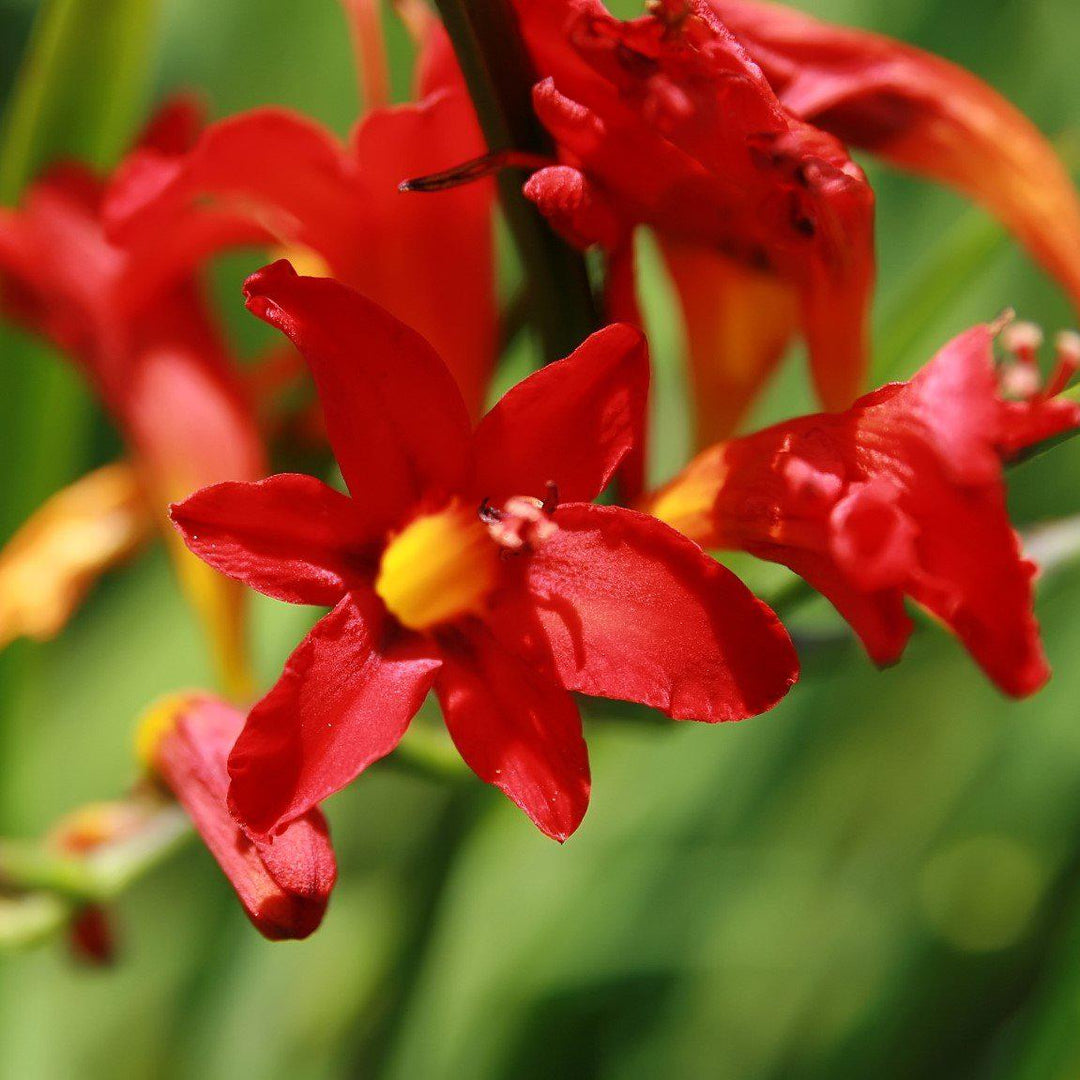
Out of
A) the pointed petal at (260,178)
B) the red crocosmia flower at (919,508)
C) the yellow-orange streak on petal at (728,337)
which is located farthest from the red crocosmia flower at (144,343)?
the red crocosmia flower at (919,508)

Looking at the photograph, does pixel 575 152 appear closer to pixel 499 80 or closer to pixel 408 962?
pixel 499 80

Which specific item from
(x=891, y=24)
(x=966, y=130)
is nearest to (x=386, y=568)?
(x=966, y=130)

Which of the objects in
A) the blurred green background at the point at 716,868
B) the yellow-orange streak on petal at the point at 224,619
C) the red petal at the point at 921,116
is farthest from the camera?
the blurred green background at the point at 716,868

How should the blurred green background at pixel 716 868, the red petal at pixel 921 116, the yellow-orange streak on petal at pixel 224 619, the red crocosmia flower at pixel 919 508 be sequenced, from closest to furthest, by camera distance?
the red crocosmia flower at pixel 919 508 < the red petal at pixel 921 116 < the yellow-orange streak on petal at pixel 224 619 < the blurred green background at pixel 716 868

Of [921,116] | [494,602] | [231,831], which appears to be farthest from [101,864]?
[921,116]

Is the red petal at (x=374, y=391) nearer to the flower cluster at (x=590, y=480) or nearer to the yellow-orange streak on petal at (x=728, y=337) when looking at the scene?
the flower cluster at (x=590, y=480)

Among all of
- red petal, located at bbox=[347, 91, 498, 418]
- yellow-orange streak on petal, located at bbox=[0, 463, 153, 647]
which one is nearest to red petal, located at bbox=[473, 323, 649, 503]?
red petal, located at bbox=[347, 91, 498, 418]

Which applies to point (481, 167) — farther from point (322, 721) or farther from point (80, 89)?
point (80, 89)

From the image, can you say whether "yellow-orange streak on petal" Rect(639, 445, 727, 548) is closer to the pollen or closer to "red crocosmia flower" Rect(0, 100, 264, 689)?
the pollen
